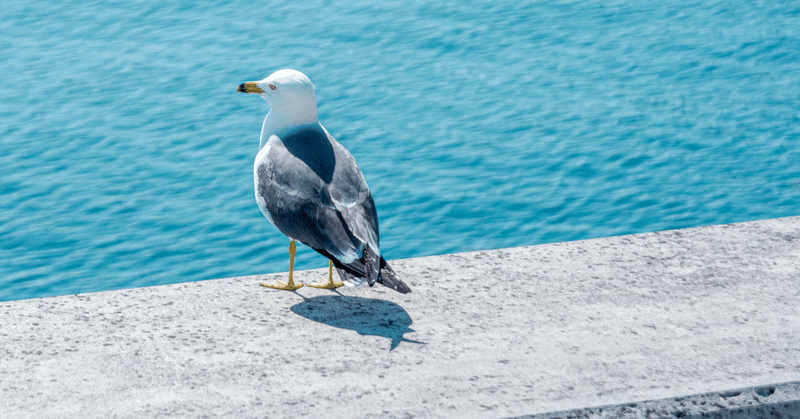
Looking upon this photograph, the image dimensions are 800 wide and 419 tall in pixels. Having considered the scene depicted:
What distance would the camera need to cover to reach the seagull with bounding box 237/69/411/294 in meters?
3.91

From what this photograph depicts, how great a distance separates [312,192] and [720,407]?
1853mm

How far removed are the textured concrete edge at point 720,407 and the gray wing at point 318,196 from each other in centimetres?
123

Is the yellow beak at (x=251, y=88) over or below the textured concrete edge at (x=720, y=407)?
over

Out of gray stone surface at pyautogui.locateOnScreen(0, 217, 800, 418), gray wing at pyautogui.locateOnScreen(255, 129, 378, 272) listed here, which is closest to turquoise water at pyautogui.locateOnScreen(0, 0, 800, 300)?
gray wing at pyautogui.locateOnScreen(255, 129, 378, 272)

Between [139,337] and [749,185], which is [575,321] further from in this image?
[749,185]

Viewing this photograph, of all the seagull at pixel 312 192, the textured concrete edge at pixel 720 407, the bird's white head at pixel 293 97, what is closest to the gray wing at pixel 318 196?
the seagull at pixel 312 192

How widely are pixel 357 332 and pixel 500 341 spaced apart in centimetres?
55

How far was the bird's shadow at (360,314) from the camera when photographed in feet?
12.3

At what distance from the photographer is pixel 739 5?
42.3 feet

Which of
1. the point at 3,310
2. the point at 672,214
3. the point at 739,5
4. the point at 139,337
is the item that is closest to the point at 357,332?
the point at 139,337

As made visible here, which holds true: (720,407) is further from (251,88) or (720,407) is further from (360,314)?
(251,88)

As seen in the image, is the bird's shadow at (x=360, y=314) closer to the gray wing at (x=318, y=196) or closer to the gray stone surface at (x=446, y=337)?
the gray stone surface at (x=446, y=337)

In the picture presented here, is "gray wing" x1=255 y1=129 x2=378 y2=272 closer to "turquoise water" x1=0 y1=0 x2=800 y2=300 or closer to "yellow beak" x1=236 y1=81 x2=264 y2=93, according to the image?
"yellow beak" x1=236 y1=81 x2=264 y2=93

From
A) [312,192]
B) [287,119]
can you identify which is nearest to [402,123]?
[287,119]
